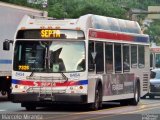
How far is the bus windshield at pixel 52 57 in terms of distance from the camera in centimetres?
2239

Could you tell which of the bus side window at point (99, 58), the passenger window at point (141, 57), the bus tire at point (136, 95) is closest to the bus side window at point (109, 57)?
the bus side window at point (99, 58)

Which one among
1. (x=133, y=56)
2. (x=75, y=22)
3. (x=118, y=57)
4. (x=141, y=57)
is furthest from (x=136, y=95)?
(x=75, y=22)

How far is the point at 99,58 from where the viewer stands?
77.9 ft

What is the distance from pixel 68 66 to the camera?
73.4ft

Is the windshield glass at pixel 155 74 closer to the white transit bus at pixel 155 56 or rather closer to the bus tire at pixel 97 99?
the white transit bus at pixel 155 56

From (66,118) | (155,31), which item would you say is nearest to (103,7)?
(155,31)

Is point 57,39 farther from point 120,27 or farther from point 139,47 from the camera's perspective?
point 139,47

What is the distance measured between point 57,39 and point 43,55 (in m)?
0.69

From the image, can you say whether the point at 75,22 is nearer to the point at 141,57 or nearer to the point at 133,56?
the point at 133,56

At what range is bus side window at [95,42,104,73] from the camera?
23538 mm

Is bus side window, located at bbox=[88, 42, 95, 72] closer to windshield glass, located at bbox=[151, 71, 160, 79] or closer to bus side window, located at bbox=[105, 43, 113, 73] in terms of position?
bus side window, located at bbox=[105, 43, 113, 73]

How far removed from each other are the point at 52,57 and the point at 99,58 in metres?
1.99

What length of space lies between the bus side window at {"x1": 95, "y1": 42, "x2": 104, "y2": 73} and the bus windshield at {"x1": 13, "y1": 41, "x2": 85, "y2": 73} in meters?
1.17

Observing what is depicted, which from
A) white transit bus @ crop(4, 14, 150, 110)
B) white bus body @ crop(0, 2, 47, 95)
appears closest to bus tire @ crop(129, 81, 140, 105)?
white transit bus @ crop(4, 14, 150, 110)
